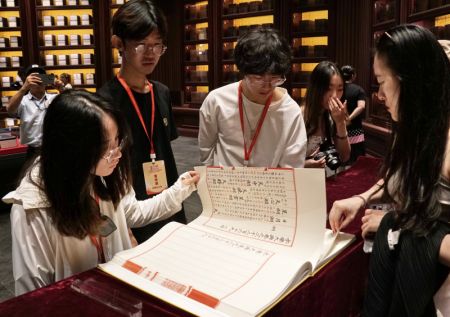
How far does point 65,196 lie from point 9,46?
820cm

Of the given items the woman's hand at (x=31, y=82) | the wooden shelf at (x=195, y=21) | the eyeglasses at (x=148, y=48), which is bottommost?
the woman's hand at (x=31, y=82)

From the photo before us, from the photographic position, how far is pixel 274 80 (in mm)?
1524

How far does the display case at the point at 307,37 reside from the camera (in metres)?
6.61

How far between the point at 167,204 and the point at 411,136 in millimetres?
820

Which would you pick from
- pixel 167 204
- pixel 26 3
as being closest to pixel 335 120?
pixel 167 204

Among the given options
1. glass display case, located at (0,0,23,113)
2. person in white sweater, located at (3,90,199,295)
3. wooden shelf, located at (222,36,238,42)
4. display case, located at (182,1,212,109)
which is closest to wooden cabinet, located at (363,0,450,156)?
person in white sweater, located at (3,90,199,295)

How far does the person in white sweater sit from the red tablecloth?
0.52 ft

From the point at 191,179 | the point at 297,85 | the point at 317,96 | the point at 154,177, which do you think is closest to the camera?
the point at 191,179

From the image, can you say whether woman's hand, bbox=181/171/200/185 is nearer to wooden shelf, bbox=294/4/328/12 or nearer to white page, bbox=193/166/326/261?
white page, bbox=193/166/326/261

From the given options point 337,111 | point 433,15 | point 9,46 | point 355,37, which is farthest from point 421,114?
point 9,46

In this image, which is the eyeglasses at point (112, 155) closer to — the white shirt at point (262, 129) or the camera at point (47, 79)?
the white shirt at point (262, 129)

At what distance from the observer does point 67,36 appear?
8211 mm

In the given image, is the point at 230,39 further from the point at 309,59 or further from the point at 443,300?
the point at 443,300

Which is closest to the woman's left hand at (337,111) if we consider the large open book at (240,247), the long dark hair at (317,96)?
the long dark hair at (317,96)
